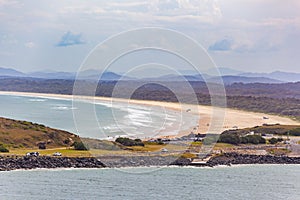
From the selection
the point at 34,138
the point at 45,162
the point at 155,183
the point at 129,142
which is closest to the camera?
the point at 155,183

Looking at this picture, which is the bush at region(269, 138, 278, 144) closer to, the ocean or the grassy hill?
the ocean

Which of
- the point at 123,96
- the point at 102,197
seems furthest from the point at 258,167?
the point at 123,96

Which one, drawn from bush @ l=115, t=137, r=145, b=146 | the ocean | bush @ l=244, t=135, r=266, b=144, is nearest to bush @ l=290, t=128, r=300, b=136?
bush @ l=244, t=135, r=266, b=144

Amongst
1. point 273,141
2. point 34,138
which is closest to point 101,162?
point 34,138

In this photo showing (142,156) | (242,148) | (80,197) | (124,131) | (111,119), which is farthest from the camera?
(111,119)

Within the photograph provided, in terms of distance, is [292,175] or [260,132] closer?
[292,175]

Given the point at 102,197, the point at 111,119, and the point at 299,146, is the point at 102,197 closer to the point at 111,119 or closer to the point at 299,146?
the point at 299,146

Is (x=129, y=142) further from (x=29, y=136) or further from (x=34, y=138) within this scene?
(x=29, y=136)

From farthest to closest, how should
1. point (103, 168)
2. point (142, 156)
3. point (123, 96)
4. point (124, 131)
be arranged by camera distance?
point (123, 96)
point (124, 131)
point (142, 156)
point (103, 168)
